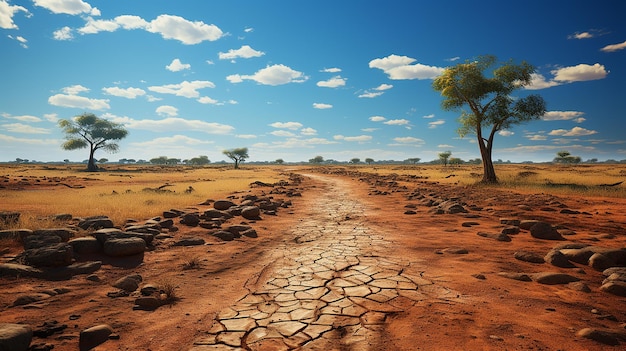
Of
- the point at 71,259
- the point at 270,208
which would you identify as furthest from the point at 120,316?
the point at 270,208

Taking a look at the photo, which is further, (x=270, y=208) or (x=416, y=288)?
(x=270, y=208)

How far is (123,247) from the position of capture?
20.5 feet

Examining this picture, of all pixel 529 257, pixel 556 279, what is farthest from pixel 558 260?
pixel 556 279

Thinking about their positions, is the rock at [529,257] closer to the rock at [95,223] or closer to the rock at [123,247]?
the rock at [123,247]

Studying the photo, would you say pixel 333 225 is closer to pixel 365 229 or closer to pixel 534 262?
pixel 365 229

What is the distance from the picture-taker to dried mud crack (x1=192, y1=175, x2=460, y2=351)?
10.9ft

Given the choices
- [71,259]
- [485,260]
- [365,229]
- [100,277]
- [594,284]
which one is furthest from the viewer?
[365,229]

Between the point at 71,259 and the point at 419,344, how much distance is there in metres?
6.34

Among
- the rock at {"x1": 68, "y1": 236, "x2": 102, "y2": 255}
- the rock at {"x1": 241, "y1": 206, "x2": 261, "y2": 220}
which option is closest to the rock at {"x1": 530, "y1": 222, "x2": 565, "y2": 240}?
the rock at {"x1": 241, "y1": 206, "x2": 261, "y2": 220}

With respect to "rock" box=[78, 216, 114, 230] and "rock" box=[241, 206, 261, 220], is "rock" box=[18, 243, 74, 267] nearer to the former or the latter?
"rock" box=[78, 216, 114, 230]

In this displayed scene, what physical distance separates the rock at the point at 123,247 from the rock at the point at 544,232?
9878 mm

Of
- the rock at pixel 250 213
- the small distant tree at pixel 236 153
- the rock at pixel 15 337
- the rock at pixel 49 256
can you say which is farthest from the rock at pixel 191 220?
the small distant tree at pixel 236 153

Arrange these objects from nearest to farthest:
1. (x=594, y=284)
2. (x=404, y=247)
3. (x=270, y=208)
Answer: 1. (x=594, y=284)
2. (x=404, y=247)
3. (x=270, y=208)

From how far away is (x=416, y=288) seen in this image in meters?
4.67
